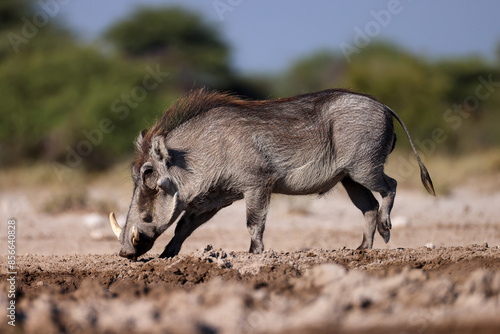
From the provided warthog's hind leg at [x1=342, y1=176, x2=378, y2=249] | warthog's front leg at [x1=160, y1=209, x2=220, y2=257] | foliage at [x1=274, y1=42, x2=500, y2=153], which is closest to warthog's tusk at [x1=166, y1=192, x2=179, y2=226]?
warthog's front leg at [x1=160, y1=209, x2=220, y2=257]

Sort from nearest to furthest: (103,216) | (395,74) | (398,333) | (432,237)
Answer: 1. (398,333)
2. (432,237)
3. (103,216)
4. (395,74)

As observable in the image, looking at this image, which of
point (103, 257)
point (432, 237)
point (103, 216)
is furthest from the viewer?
point (103, 216)

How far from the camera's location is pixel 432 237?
9547 mm

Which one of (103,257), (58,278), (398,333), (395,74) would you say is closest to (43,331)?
(398,333)

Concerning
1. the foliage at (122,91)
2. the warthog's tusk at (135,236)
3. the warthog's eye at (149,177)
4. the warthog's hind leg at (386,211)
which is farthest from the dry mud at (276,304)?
the foliage at (122,91)

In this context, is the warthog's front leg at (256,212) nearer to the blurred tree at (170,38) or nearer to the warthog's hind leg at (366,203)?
the warthog's hind leg at (366,203)

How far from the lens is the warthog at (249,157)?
6859mm

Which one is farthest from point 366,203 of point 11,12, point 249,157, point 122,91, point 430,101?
point 11,12

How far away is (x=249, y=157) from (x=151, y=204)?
1.01 metres

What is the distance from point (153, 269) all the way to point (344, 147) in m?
2.29

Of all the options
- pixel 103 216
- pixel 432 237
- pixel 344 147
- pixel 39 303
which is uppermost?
pixel 39 303

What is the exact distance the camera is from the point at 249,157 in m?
6.87

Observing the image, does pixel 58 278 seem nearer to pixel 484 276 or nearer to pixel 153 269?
pixel 153 269

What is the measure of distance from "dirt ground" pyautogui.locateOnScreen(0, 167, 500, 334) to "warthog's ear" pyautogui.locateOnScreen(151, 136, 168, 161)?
0.95m
